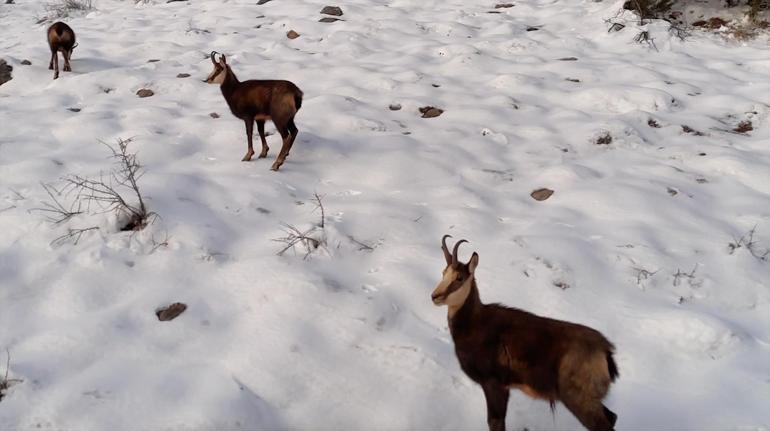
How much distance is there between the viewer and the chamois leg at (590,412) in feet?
8.45

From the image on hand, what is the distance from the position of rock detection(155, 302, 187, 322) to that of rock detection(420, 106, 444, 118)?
4.66m

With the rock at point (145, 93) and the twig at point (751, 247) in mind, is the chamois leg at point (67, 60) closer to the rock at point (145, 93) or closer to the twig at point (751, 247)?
the rock at point (145, 93)

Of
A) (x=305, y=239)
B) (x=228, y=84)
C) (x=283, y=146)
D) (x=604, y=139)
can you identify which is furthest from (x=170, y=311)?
(x=604, y=139)

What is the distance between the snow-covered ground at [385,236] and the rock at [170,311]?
58 mm

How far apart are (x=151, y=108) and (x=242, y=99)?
1880mm

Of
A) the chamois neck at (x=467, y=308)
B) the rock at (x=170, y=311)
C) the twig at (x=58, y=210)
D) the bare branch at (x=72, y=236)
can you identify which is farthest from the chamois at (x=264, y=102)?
the chamois neck at (x=467, y=308)

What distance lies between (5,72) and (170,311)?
697cm

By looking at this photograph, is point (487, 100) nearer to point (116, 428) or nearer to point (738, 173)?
point (738, 173)

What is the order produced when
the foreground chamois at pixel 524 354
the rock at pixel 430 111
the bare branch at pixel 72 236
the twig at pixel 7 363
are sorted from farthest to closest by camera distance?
the rock at pixel 430 111, the bare branch at pixel 72 236, the twig at pixel 7 363, the foreground chamois at pixel 524 354

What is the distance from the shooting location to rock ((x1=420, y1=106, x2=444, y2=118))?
7.60 meters

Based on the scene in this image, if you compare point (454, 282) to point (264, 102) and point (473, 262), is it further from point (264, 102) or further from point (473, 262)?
point (264, 102)

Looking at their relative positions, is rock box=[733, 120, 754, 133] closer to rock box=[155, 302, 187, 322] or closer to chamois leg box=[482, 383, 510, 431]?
chamois leg box=[482, 383, 510, 431]

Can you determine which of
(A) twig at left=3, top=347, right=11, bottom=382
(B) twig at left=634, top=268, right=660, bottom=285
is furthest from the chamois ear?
(A) twig at left=3, top=347, right=11, bottom=382

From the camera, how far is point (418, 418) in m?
3.25
